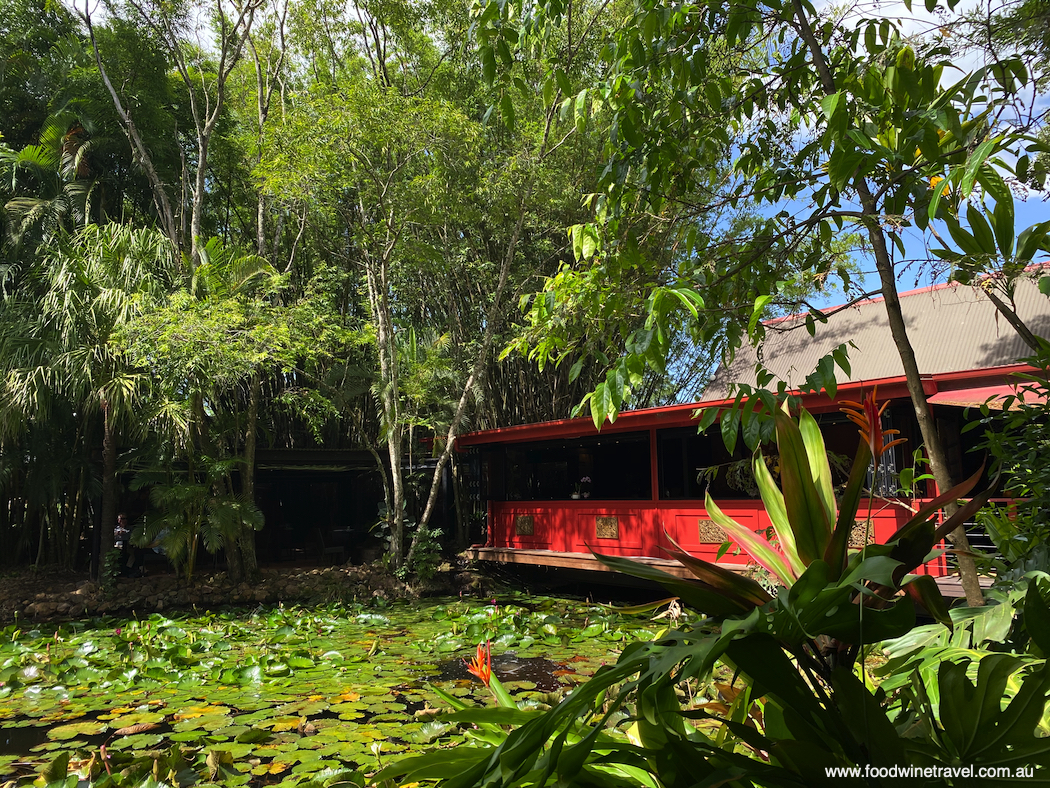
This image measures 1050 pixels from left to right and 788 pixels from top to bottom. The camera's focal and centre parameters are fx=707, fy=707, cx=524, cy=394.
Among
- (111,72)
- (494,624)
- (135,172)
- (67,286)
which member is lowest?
(494,624)

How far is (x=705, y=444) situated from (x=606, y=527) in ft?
9.89

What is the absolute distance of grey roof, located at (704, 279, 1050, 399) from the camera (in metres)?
9.85

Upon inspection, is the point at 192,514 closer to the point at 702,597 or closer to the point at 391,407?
the point at 391,407

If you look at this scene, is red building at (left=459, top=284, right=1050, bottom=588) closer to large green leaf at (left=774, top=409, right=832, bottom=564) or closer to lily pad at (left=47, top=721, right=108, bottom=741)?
lily pad at (left=47, top=721, right=108, bottom=741)

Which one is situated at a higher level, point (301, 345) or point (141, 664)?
point (301, 345)

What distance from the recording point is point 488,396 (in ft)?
50.3

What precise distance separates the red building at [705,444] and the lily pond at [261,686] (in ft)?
4.66

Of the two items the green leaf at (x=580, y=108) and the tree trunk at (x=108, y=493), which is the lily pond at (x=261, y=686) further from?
the green leaf at (x=580, y=108)

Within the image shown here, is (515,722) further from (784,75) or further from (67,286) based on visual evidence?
(67,286)

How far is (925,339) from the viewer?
10.7 m

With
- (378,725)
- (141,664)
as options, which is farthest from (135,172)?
(378,725)

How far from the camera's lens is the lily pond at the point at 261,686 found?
13.1 ft

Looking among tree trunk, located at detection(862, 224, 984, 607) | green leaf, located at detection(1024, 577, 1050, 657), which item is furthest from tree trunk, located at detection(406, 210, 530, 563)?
green leaf, located at detection(1024, 577, 1050, 657)

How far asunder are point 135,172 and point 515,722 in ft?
48.4
